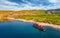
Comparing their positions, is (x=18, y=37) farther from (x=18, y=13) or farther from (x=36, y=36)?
(x=18, y=13)

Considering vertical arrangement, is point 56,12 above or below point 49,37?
above

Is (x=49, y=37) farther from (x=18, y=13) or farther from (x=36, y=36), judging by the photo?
(x=18, y=13)

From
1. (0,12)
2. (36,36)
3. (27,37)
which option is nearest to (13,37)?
(27,37)

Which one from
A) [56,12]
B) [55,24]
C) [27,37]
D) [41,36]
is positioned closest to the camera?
[27,37]

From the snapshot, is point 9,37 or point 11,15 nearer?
point 9,37

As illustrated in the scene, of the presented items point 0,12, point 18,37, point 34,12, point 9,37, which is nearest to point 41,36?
point 18,37

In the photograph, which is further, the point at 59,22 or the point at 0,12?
the point at 0,12

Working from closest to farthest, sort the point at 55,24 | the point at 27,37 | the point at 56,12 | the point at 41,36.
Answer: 1. the point at 27,37
2. the point at 41,36
3. the point at 55,24
4. the point at 56,12

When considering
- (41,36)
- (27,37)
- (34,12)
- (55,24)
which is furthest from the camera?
(34,12)

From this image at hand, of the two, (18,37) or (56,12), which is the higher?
(56,12)
